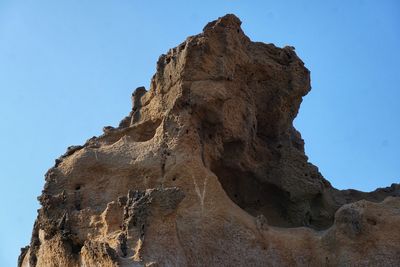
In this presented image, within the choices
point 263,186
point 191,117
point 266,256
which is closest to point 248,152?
point 263,186

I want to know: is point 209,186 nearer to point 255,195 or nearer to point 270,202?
point 255,195

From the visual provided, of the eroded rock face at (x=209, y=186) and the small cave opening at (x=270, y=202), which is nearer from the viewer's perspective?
the eroded rock face at (x=209, y=186)

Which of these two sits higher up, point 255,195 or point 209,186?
point 255,195

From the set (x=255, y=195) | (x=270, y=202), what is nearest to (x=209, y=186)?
(x=255, y=195)

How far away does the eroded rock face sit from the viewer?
11.5 metres

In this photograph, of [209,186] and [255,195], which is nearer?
[209,186]

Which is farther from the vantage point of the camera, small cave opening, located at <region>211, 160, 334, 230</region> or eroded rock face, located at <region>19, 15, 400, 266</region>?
small cave opening, located at <region>211, 160, 334, 230</region>

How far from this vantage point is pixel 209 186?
1230cm

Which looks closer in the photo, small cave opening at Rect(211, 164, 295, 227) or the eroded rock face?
the eroded rock face

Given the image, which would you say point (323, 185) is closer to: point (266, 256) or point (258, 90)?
point (258, 90)

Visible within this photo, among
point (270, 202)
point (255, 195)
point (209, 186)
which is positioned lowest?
point (209, 186)

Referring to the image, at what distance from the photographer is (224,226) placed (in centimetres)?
1205

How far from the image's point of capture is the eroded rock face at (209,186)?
11.5 meters

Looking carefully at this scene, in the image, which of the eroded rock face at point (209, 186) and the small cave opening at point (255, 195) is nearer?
the eroded rock face at point (209, 186)
